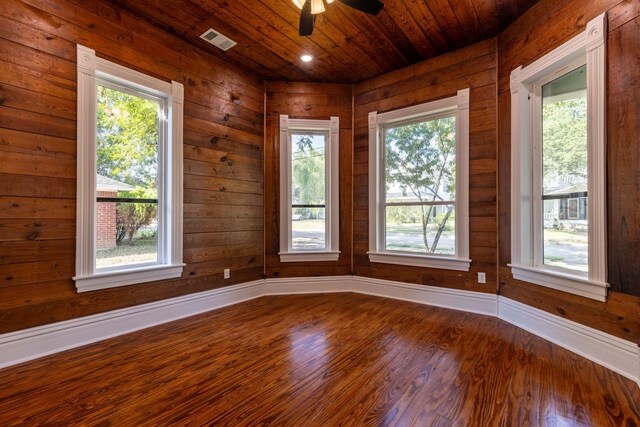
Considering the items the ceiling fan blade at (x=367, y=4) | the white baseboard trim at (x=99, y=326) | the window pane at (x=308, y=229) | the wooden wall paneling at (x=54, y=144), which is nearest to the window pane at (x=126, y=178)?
the wooden wall paneling at (x=54, y=144)

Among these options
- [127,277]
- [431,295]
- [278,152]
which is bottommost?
[431,295]

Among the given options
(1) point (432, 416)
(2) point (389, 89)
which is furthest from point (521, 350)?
(2) point (389, 89)

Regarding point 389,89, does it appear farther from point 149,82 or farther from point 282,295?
point 282,295

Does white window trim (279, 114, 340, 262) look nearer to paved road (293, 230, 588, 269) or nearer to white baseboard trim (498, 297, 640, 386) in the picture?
paved road (293, 230, 588, 269)

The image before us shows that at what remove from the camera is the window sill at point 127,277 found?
2.51 metres

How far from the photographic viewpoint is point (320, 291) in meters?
4.12

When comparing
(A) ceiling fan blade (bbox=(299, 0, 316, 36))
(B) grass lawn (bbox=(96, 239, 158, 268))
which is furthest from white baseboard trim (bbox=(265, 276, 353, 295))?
(A) ceiling fan blade (bbox=(299, 0, 316, 36))

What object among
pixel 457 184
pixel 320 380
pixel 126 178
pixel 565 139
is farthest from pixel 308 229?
pixel 565 139

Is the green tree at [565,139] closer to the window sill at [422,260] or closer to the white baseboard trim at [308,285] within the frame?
the window sill at [422,260]

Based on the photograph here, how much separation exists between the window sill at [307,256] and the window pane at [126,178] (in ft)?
5.00

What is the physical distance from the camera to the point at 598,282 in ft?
7.16

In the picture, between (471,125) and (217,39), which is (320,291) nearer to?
(471,125)

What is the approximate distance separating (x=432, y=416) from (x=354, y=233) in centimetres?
269

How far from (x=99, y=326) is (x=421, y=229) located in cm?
337
